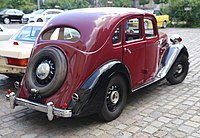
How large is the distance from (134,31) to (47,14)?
2077 cm

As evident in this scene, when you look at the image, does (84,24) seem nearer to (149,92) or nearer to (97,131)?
(97,131)

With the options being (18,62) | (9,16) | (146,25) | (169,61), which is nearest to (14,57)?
(18,62)

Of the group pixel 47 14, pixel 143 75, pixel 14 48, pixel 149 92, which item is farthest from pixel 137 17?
pixel 47 14

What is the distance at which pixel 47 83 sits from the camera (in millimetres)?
3986

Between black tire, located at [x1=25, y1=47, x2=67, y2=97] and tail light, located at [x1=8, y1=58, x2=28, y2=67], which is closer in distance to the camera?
black tire, located at [x1=25, y1=47, x2=67, y2=97]

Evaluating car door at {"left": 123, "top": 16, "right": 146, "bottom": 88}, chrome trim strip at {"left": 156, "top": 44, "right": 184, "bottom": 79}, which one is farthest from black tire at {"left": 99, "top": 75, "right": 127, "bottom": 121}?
chrome trim strip at {"left": 156, "top": 44, "right": 184, "bottom": 79}

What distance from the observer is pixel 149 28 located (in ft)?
18.1

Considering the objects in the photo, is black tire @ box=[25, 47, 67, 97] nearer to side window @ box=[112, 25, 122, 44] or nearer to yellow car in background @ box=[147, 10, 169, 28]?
side window @ box=[112, 25, 122, 44]

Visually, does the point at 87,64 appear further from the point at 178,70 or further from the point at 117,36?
the point at 178,70

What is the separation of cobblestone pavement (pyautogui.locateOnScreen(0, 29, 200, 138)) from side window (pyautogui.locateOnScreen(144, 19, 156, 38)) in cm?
123

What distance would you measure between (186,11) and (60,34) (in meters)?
20.4

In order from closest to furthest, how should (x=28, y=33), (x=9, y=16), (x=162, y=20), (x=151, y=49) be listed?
(x=151, y=49), (x=28, y=33), (x=162, y=20), (x=9, y=16)

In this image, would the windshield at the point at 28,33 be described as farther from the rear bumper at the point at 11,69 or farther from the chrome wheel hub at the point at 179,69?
the chrome wheel hub at the point at 179,69

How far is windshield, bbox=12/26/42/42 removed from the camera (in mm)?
6575
